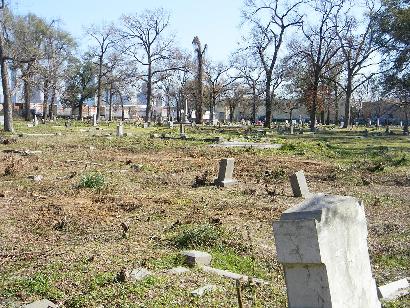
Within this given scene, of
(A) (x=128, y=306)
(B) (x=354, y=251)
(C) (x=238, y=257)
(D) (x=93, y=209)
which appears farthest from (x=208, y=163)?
(B) (x=354, y=251)

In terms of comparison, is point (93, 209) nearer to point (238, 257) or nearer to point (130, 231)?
point (130, 231)

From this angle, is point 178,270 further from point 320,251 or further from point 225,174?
point 225,174

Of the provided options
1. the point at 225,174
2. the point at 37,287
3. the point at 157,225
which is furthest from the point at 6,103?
the point at 37,287

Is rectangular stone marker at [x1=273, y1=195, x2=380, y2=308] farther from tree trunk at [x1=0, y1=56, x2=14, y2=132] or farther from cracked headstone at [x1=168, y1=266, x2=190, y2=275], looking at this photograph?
tree trunk at [x1=0, y1=56, x2=14, y2=132]

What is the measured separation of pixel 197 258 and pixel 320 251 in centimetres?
324

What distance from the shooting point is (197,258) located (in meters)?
5.75

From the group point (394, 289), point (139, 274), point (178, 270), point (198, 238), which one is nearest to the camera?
point (394, 289)

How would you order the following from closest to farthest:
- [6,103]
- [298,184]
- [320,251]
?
[320,251] < [298,184] < [6,103]

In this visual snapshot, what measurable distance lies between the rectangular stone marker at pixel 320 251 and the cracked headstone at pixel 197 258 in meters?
2.96

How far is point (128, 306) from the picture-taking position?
180 inches

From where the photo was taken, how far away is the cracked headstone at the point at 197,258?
573 centimetres

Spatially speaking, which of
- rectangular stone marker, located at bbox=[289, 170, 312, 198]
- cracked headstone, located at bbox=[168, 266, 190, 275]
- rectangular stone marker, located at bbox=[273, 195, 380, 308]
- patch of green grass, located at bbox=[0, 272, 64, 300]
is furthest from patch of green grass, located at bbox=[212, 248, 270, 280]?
rectangular stone marker, located at bbox=[289, 170, 312, 198]

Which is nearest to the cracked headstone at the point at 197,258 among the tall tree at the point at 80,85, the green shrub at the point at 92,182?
the green shrub at the point at 92,182

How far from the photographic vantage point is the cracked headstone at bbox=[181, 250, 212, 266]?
573cm
